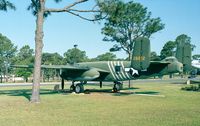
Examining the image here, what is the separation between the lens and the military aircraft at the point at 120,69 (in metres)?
25.2

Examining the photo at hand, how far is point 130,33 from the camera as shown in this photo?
2026 inches

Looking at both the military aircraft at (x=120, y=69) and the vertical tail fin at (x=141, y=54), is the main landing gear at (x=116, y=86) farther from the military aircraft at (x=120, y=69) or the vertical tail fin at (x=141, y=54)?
the vertical tail fin at (x=141, y=54)

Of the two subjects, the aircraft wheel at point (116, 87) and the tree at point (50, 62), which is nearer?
the aircraft wheel at point (116, 87)

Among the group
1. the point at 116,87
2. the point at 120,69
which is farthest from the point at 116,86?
the point at 120,69

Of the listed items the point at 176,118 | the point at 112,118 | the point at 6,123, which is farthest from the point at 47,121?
the point at 176,118

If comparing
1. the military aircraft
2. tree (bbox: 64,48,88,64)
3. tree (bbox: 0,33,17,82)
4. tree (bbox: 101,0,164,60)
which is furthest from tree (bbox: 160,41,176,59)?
the military aircraft

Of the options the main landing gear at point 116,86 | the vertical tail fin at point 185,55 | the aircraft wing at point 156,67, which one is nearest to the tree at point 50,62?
the main landing gear at point 116,86

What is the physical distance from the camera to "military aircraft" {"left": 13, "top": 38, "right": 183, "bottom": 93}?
25.2 m

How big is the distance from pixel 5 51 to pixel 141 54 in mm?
82472

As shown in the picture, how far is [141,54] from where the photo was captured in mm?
24922

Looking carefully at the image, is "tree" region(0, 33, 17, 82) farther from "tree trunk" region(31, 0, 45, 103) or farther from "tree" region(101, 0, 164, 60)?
"tree trunk" region(31, 0, 45, 103)

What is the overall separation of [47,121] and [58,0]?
13.0m

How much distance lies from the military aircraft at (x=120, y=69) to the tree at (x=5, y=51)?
70572mm

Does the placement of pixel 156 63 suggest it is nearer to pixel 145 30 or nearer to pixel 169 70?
pixel 169 70
